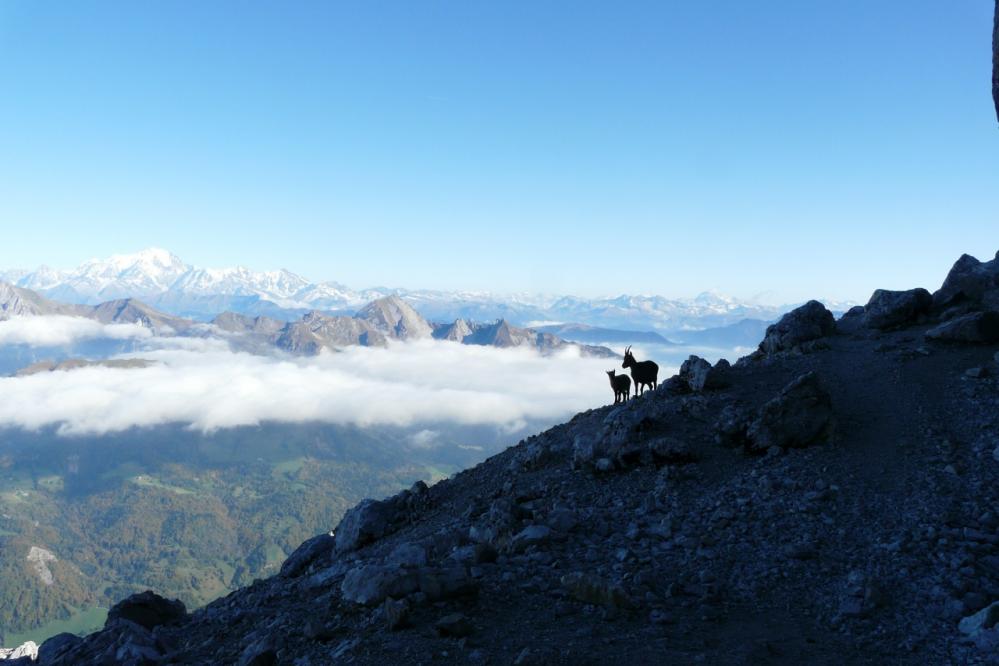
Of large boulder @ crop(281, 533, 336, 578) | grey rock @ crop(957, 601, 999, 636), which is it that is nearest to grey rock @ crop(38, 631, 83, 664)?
large boulder @ crop(281, 533, 336, 578)

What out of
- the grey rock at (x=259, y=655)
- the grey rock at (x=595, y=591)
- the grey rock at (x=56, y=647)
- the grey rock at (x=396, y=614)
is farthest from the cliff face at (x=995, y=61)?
the grey rock at (x=56, y=647)

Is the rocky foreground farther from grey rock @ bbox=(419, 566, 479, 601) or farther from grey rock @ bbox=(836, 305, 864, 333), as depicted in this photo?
grey rock @ bbox=(836, 305, 864, 333)

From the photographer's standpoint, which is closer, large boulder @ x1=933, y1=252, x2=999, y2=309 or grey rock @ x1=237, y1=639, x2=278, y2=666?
grey rock @ x1=237, y1=639, x2=278, y2=666

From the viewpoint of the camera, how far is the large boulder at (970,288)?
3182 cm

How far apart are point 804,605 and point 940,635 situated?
2.50 m

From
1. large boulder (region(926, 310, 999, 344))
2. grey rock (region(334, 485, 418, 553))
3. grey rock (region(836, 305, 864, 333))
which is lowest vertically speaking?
grey rock (region(334, 485, 418, 553))

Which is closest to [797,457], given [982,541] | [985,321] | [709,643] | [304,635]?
[982,541]

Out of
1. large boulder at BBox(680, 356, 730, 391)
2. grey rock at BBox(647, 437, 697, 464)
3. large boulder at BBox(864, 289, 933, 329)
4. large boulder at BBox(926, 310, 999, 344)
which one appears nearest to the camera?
grey rock at BBox(647, 437, 697, 464)

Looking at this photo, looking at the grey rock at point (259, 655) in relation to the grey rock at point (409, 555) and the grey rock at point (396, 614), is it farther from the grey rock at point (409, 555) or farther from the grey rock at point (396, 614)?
the grey rock at point (409, 555)

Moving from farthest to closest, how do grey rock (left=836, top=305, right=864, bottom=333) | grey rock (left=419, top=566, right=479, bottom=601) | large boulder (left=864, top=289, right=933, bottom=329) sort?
grey rock (left=836, top=305, right=864, bottom=333) → large boulder (left=864, top=289, right=933, bottom=329) → grey rock (left=419, top=566, right=479, bottom=601)

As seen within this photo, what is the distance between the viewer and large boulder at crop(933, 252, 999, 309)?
31.8 metres

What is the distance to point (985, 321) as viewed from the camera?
25500mm

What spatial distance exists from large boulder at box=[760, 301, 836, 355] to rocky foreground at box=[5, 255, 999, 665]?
4.51 m

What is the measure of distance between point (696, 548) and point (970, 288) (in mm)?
28124
